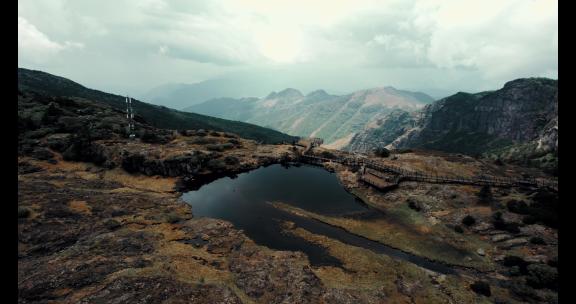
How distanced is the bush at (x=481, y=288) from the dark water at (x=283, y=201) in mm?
5406

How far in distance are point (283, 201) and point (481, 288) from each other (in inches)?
1712

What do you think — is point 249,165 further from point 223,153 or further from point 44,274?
point 44,274

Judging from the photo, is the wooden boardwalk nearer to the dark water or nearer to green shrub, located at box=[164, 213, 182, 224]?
the dark water

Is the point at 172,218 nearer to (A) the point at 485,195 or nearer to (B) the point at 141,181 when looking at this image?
(B) the point at 141,181

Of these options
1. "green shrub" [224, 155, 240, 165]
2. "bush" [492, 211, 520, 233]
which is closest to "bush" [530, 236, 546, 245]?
"bush" [492, 211, 520, 233]

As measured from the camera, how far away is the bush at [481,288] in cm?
4229

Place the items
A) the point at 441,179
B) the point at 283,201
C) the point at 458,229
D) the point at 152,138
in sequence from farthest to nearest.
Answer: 1. the point at 152,138
2. the point at 441,179
3. the point at 283,201
4. the point at 458,229

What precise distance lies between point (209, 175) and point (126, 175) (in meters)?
22.4

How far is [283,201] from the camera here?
75.4 metres

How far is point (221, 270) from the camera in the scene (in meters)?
45.7

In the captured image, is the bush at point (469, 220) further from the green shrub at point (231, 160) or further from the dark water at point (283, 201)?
the green shrub at point (231, 160)

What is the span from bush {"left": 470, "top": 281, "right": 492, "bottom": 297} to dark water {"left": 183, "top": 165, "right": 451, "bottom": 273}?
5.41 metres

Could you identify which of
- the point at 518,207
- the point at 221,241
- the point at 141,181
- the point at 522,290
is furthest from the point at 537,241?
the point at 141,181
